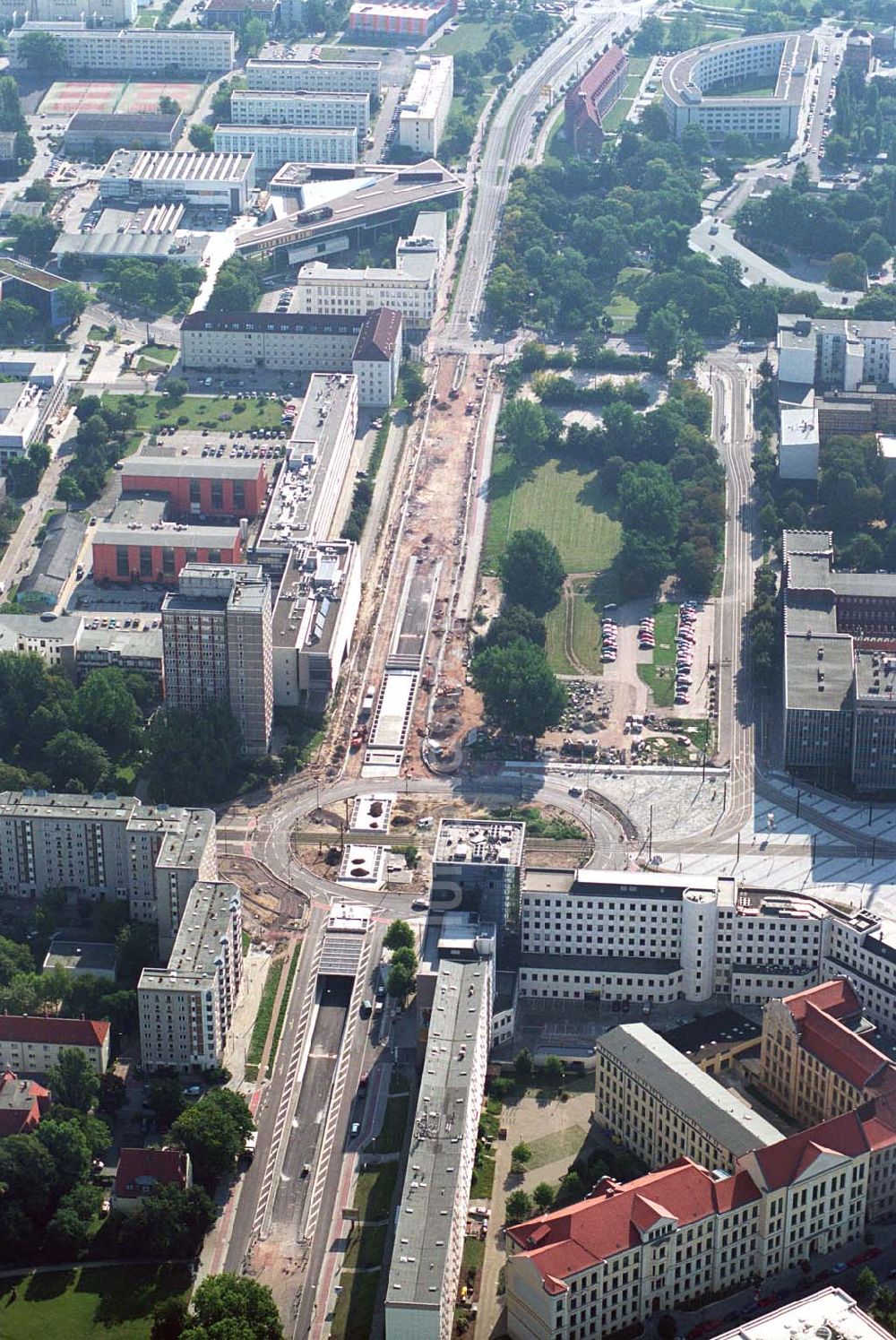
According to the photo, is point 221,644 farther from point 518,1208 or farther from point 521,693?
point 518,1208

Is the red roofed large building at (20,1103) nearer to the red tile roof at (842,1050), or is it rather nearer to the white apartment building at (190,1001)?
the white apartment building at (190,1001)

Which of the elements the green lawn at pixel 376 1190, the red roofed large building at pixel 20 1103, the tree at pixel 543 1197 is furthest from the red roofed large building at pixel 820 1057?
the red roofed large building at pixel 20 1103

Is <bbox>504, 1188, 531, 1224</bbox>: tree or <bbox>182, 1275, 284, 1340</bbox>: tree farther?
<bbox>504, 1188, 531, 1224</bbox>: tree

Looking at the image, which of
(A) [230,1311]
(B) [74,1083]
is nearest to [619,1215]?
(A) [230,1311]

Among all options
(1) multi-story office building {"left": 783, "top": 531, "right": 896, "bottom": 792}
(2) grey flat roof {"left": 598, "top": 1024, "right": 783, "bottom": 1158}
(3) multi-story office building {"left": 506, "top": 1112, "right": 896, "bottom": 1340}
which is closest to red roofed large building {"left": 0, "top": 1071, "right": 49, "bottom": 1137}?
(3) multi-story office building {"left": 506, "top": 1112, "right": 896, "bottom": 1340}

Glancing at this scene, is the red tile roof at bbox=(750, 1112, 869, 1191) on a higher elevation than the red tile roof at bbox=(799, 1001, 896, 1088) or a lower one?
lower

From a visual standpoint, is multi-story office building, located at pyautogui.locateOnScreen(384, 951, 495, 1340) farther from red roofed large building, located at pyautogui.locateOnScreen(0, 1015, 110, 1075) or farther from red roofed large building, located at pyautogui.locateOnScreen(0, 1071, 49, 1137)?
red roofed large building, located at pyautogui.locateOnScreen(0, 1071, 49, 1137)
